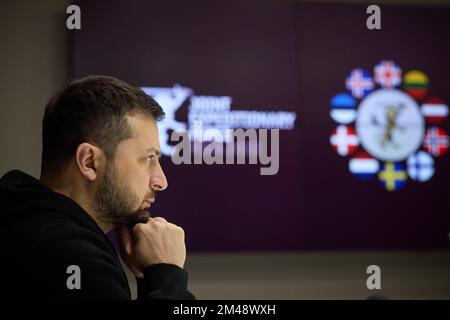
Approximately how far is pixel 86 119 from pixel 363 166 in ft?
9.07

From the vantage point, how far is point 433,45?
12.3ft

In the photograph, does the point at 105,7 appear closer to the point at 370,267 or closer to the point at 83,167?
the point at 370,267

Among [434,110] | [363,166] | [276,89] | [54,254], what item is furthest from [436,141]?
[54,254]

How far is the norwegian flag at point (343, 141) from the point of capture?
3.58m

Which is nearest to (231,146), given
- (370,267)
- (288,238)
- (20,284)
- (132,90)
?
(288,238)

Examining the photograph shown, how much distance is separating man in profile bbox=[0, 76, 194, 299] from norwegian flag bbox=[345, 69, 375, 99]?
2.63 meters

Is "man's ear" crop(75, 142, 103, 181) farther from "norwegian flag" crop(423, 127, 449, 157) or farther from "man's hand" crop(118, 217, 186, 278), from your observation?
"norwegian flag" crop(423, 127, 449, 157)

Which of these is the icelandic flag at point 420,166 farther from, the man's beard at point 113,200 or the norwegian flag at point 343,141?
the man's beard at point 113,200

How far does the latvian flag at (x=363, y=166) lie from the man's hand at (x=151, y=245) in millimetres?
2569

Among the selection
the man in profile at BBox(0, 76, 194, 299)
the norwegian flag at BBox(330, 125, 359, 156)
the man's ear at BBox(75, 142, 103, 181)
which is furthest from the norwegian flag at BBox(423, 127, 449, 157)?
the man's ear at BBox(75, 142, 103, 181)

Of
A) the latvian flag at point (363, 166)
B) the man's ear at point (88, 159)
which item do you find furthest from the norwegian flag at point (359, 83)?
the man's ear at point (88, 159)

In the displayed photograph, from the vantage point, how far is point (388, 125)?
3.65 metres

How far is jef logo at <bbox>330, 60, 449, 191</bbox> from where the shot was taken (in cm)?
360
